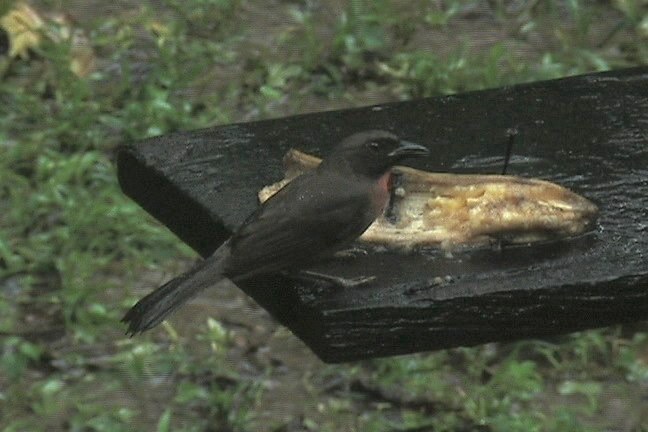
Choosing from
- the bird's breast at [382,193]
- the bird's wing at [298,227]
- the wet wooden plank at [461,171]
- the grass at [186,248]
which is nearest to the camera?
the wet wooden plank at [461,171]

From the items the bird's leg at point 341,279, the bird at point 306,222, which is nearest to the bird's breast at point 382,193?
the bird at point 306,222

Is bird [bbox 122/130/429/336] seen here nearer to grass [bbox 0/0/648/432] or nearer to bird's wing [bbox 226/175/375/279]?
bird's wing [bbox 226/175/375/279]

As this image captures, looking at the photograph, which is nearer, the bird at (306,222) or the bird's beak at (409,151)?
the bird at (306,222)

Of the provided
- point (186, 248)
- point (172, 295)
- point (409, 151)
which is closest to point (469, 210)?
point (409, 151)

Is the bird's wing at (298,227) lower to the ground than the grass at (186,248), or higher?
higher

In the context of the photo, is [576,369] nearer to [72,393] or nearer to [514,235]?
[72,393]

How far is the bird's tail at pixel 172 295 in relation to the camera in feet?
7.58

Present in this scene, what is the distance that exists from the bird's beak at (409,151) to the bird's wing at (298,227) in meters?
0.10

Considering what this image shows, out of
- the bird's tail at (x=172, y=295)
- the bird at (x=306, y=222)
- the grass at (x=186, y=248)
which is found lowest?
the grass at (x=186, y=248)

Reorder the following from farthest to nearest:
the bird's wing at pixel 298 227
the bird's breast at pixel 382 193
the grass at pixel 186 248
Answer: the grass at pixel 186 248 < the bird's breast at pixel 382 193 < the bird's wing at pixel 298 227

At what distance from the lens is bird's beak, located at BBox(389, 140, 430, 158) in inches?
95.4

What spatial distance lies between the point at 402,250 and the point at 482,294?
0.60 feet

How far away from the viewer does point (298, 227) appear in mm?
2332

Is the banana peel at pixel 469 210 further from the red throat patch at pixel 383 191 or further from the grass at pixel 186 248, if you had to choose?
the grass at pixel 186 248
